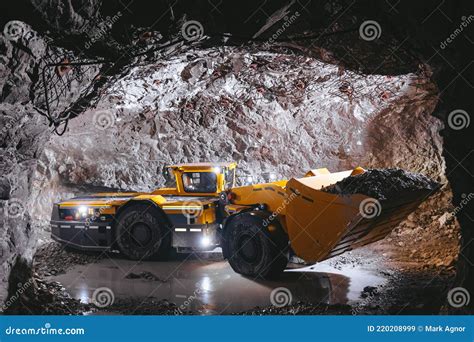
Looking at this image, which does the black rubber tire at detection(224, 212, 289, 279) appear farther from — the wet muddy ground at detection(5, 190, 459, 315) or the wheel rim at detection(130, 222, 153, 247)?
the wheel rim at detection(130, 222, 153, 247)

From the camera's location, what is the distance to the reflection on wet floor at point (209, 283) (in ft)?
18.0

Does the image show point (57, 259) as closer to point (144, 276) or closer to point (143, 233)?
point (143, 233)

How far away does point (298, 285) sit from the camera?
19.7 ft

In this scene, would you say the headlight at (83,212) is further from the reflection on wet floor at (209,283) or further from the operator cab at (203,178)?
the operator cab at (203,178)

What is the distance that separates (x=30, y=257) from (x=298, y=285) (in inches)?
143

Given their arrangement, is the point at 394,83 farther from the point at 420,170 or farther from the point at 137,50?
the point at 137,50

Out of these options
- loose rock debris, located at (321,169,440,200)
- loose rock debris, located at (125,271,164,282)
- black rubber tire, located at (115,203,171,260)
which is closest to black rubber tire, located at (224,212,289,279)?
loose rock debris, located at (321,169,440,200)

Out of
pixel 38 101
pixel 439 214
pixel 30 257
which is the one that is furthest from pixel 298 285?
pixel 439 214

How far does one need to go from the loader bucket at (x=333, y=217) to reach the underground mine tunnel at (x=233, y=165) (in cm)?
3

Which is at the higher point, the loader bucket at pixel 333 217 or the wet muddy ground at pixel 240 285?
the loader bucket at pixel 333 217

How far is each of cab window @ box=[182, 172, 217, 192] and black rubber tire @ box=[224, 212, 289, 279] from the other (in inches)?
59.9

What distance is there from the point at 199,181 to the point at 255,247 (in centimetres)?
225

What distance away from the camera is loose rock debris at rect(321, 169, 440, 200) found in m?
5.01

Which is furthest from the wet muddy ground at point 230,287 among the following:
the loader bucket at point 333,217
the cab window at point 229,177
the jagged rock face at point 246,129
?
the jagged rock face at point 246,129
